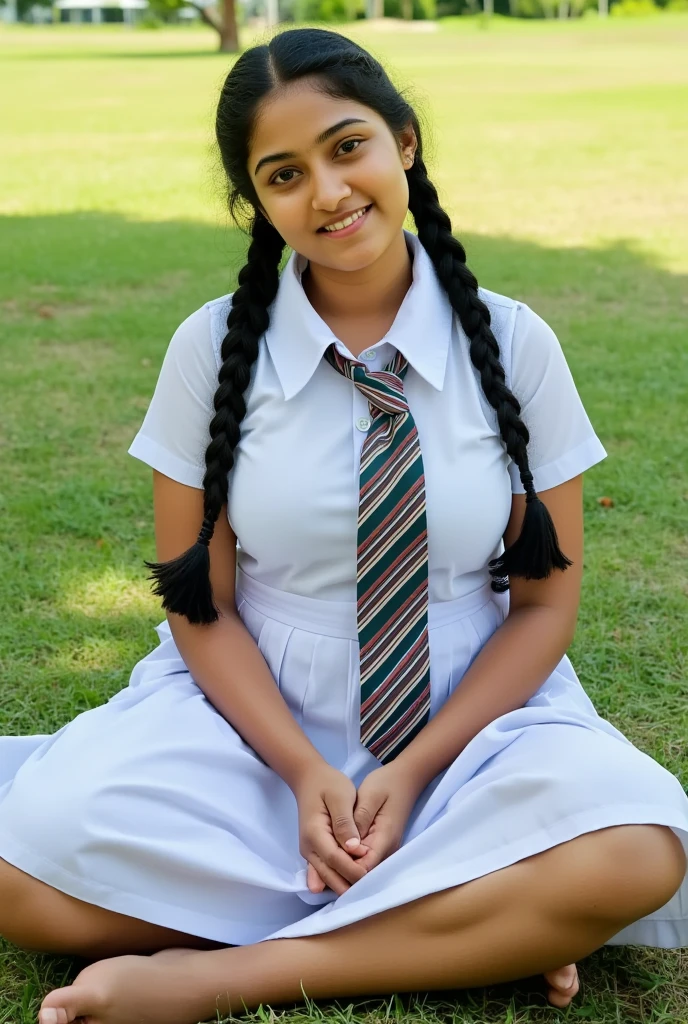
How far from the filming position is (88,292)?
686 cm

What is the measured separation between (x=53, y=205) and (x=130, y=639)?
771cm

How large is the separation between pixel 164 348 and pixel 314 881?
4065 millimetres

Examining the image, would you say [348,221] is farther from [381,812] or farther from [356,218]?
[381,812]

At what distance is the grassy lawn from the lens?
2752mm

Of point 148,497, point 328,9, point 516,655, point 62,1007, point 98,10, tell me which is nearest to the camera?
point 62,1007

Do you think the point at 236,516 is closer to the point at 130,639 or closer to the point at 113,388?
the point at 130,639

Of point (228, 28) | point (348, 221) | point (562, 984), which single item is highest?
point (348, 221)

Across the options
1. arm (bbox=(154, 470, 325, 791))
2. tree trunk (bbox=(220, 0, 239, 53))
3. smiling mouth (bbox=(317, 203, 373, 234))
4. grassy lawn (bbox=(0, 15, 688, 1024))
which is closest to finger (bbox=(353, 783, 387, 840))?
arm (bbox=(154, 470, 325, 791))

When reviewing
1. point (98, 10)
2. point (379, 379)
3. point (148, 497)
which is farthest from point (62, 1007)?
point (98, 10)

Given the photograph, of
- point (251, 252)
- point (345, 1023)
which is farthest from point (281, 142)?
point (345, 1023)

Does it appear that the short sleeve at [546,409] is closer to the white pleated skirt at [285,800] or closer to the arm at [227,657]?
the white pleated skirt at [285,800]

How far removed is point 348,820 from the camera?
6.40 feet

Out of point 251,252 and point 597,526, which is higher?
point 251,252

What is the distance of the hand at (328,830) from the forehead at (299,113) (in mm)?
1058
